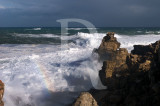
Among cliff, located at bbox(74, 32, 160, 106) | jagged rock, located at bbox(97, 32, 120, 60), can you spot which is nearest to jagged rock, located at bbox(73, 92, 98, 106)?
cliff, located at bbox(74, 32, 160, 106)

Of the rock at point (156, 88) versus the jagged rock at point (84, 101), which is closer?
the jagged rock at point (84, 101)

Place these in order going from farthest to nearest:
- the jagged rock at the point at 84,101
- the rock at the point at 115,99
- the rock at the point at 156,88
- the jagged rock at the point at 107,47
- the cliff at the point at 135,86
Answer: the jagged rock at the point at 107,47
the rock at the point at 115,99
the cliff at the point at 135,86
the rock at the point at 156,88
the jagged rock at the point at 84,101

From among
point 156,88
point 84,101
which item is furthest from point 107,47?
point 84,101

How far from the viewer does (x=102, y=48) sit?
10.3 metres

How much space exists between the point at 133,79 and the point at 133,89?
0.46 metres

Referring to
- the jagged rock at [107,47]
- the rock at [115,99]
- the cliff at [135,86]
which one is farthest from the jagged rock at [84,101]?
the jagged rock at [107,47]

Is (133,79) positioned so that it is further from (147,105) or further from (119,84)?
(147,105)

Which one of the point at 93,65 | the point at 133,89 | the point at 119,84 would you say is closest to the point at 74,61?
the point at 93,65

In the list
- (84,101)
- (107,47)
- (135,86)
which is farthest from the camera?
(107,47)

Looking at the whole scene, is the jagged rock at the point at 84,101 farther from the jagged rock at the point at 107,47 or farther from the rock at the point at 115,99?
the jagged rock at the point at 107,47

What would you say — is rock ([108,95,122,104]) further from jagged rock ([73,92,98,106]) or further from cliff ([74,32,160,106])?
jagged rock ([73,92,98,106])

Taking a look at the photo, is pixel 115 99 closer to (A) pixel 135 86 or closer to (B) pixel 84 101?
(A) pixel 135 86

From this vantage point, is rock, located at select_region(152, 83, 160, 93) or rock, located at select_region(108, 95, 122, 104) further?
rock, located at select_region(108, 95, 122, 104)

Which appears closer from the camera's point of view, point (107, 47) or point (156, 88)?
point (156, 88)
